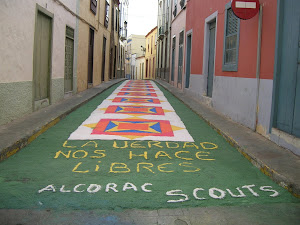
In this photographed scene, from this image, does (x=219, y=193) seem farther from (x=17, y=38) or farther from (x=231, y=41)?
(x=231, y=41)

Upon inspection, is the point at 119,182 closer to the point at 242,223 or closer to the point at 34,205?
the point at 34,205

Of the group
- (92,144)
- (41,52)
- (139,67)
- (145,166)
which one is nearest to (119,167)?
(145,166)

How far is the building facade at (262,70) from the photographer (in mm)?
4977

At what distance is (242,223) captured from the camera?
9.07 ft

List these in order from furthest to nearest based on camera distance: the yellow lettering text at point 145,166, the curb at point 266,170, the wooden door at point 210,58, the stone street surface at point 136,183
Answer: the wooden door at point 210,58 < the yellow lettering text at point 145,166 < the curb at point 266,170 < the stone street surface at point 136,183

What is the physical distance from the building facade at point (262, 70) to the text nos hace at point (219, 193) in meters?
1.44

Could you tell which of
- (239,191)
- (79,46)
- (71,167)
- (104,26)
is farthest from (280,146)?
(104,26)

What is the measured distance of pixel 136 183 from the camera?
3.60m

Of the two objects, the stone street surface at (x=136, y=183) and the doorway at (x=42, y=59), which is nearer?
the stone street surface at (x=136, y=183)

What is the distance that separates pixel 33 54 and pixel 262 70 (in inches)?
190

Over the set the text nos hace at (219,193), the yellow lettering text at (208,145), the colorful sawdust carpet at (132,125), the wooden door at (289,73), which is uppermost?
the wooden door at (289,73)

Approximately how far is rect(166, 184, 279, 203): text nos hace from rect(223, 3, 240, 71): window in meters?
4.49

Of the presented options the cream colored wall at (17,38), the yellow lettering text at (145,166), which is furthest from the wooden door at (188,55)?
the yellow lettering text at (145,166)

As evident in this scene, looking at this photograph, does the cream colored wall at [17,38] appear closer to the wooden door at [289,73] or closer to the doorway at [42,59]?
the doorway at [42,59]
